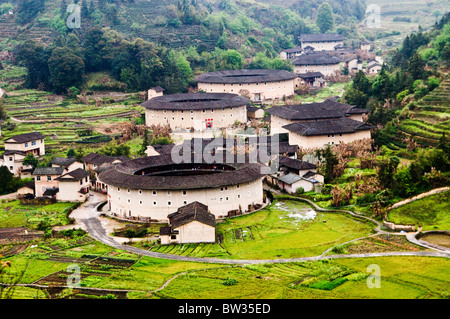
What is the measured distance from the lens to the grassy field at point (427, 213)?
1347 inches

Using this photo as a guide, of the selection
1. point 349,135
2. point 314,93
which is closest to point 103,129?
point 349,135

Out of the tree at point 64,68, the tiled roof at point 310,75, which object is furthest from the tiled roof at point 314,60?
the tree at point 64,68

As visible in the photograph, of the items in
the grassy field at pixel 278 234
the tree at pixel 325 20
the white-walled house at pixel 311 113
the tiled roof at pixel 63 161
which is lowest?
the grassy field at pixel 278 234

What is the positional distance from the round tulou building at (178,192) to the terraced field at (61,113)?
60.4 ft

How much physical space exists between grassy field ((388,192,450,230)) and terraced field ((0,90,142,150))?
3141 centimetres

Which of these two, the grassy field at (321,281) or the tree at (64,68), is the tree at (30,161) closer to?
the tree at (64,68)

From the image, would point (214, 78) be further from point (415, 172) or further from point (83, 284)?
point (83, 284)

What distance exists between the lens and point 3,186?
4728 centimetres

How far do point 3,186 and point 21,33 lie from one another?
52618 mm

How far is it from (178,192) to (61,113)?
103 feet

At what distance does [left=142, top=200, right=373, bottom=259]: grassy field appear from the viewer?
32219 millimetres

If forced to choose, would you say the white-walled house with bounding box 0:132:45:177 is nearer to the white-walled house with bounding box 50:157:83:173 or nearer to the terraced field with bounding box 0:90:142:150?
the terraced field with bounding box 0:90:142:150

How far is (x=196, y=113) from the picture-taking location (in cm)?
6206

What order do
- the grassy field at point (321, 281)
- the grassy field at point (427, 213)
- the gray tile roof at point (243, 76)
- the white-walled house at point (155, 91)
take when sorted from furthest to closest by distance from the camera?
the gray tile roof at point (243, 76)
the white-walled house at point (155, 91)
the grassy field at point (427, 213)
the grassy field at point (321, 281)
